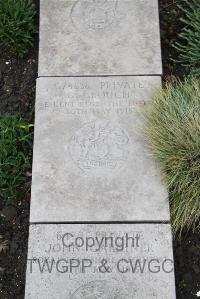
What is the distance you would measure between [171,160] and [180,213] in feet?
1.08

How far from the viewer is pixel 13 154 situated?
3223 mm

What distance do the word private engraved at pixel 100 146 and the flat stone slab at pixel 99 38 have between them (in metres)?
0.44

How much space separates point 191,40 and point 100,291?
192 cm

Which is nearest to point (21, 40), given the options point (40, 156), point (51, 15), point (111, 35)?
point (51, 15)

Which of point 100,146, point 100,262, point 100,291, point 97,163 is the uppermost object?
point 100,146

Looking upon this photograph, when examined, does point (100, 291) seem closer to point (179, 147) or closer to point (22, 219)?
point (22, 219)

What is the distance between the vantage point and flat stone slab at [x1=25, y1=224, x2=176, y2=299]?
2697 mm

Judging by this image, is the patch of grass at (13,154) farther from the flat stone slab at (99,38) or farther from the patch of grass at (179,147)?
the patch of grass at (179,147)

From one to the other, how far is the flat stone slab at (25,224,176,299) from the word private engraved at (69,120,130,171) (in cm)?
40

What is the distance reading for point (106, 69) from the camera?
3.34 meters

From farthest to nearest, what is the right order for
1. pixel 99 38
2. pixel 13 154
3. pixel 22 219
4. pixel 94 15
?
pixel 94 15
pixel 99 38
pixel 13 154
pixel 22 219

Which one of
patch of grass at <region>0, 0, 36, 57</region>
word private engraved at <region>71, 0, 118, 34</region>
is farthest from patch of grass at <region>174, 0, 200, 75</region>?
patch of grass at <region>0, 0, 36, 57</region>

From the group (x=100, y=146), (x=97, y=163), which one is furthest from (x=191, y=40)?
(x=97, y=163)

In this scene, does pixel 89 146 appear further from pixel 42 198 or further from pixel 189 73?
pixel 189 73
